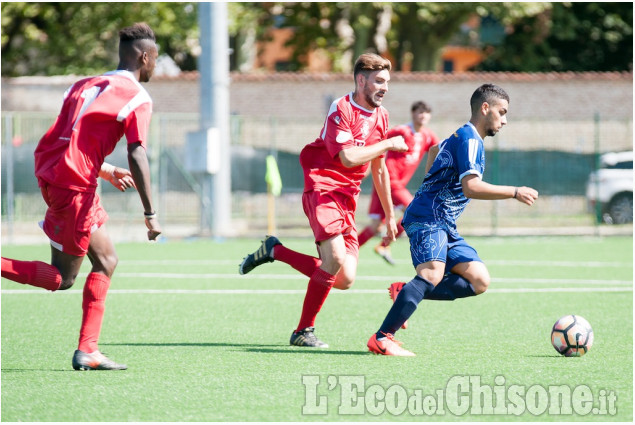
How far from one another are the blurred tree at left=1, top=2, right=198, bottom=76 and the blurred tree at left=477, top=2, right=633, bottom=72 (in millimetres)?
11211

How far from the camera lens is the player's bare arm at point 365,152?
6.96 m

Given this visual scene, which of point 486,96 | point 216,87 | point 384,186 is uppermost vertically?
point 216,87

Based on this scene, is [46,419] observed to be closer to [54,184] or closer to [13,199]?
[54,184]

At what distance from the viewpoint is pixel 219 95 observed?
20.5 meters

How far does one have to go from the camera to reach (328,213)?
7434 mm

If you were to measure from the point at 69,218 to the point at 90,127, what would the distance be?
0.56 metres

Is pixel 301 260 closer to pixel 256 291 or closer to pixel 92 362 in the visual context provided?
pixel 92 362

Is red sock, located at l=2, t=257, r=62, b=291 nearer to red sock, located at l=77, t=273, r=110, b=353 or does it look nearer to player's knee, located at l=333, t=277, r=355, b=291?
red sock, located at l=77, t=273, r=110, b=353

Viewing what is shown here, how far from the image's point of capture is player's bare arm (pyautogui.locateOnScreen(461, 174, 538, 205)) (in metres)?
6.49

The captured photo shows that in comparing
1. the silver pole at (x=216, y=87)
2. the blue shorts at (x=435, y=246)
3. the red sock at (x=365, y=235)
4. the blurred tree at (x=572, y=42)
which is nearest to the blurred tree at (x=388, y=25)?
the blurred tree at (x=572, y=42)

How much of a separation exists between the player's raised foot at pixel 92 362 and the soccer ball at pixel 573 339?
2891 millimetres

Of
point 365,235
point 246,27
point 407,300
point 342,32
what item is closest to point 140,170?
point 407,300

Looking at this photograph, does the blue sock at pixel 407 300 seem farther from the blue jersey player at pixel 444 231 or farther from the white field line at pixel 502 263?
the white field line at pixel 502 263

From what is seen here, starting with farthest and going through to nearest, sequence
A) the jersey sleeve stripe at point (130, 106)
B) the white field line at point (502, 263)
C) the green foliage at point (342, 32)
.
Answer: the green foliage at point (342, 32) < the white field line at point (502, 263) < the jersey sleeve stripe at point (130, 106)
